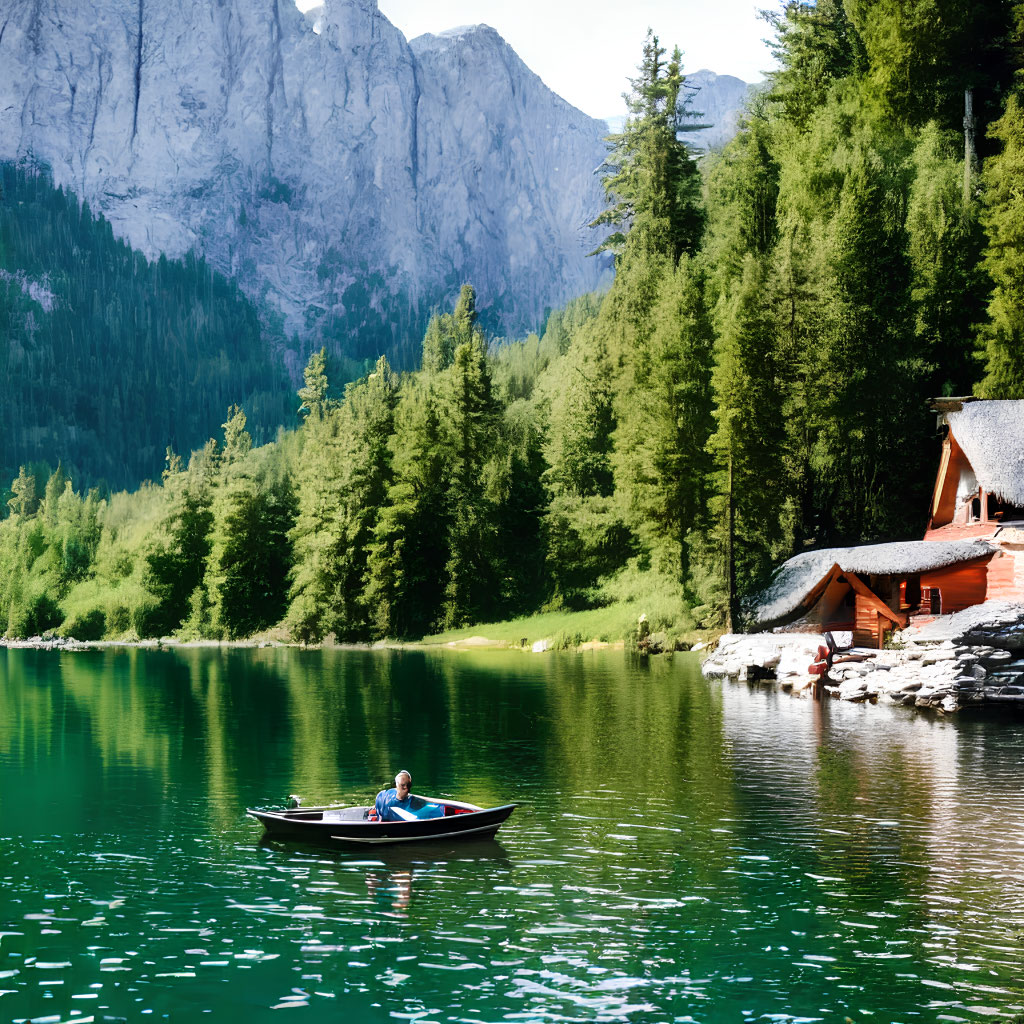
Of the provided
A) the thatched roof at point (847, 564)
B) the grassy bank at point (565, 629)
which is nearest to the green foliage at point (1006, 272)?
the thatched roof at point (847, 564)

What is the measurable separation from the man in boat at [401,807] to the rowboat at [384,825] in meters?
0.04

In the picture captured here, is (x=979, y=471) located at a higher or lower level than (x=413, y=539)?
higher

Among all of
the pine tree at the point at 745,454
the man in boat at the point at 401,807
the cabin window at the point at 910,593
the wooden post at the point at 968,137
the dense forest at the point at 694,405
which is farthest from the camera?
the wooden post at the point at 968,137

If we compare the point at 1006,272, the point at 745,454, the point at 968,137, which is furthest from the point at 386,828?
the point at 968,137

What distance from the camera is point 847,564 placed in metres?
Answer: 53.0

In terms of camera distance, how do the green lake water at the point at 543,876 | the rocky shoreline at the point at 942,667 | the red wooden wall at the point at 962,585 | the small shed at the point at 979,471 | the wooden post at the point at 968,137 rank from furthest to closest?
the wooden post at the point at 968,137 → the red wooden wall at the point at 962,585 → the small shed at the point at 979,471 → the rocky shoreline at the point at 942,667 → the green lake water at the point at 543,876

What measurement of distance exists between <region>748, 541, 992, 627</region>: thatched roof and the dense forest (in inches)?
162

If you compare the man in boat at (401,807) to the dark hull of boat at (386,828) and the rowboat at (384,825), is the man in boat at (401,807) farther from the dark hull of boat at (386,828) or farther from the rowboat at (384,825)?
the dark hull of boat at (386,828)

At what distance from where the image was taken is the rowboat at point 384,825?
2373 centimetres

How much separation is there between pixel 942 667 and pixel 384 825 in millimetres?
27739

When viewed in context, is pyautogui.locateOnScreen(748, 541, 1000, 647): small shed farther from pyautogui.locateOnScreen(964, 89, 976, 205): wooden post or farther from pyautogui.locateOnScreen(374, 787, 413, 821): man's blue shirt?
pyautogui.locateOnScreen(964, 89, 976, 205): wooden post

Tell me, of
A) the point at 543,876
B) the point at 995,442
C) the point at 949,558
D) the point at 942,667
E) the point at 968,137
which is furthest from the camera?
the point at 968,137

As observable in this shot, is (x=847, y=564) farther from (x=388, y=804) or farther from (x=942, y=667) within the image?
(x=388, y=804)

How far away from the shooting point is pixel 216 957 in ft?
56.5
